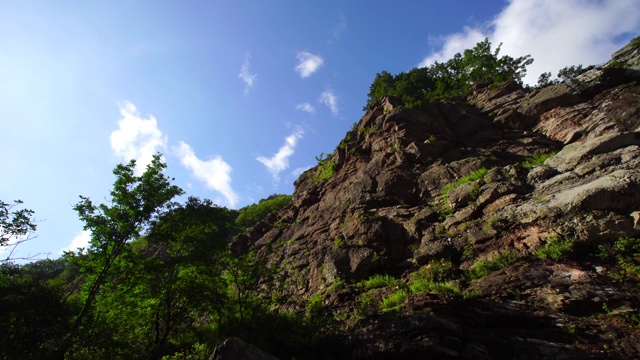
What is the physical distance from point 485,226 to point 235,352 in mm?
12157

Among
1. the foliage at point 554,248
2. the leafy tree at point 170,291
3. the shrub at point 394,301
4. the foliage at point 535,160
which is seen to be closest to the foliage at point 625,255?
the foliage at point 554,248

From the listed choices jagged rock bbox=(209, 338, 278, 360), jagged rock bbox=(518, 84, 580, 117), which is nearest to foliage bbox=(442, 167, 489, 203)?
jagged rock bbox=(518, 84, 580, 117)

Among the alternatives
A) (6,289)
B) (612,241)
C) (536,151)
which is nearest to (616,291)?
(612,241)

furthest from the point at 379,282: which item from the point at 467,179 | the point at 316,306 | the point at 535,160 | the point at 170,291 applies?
the point at 535,160

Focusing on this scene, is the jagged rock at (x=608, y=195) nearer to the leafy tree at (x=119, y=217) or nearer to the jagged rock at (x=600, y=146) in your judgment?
the jagged rock at (x=600, y=146)

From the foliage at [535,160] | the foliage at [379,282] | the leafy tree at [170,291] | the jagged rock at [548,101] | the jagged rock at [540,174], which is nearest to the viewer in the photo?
the leafy tree at [170,291]

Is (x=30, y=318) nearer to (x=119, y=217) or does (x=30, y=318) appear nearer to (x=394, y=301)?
(x=119, y=217)

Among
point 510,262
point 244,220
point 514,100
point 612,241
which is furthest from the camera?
point 244,220

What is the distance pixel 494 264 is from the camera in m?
13.1

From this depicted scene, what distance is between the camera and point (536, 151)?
2033 cm

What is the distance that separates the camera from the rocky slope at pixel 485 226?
9555mm

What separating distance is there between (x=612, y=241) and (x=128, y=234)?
65.8 ft

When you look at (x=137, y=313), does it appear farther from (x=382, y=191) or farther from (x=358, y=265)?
(x=382, y=191)

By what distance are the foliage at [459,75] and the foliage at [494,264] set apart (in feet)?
81.7
